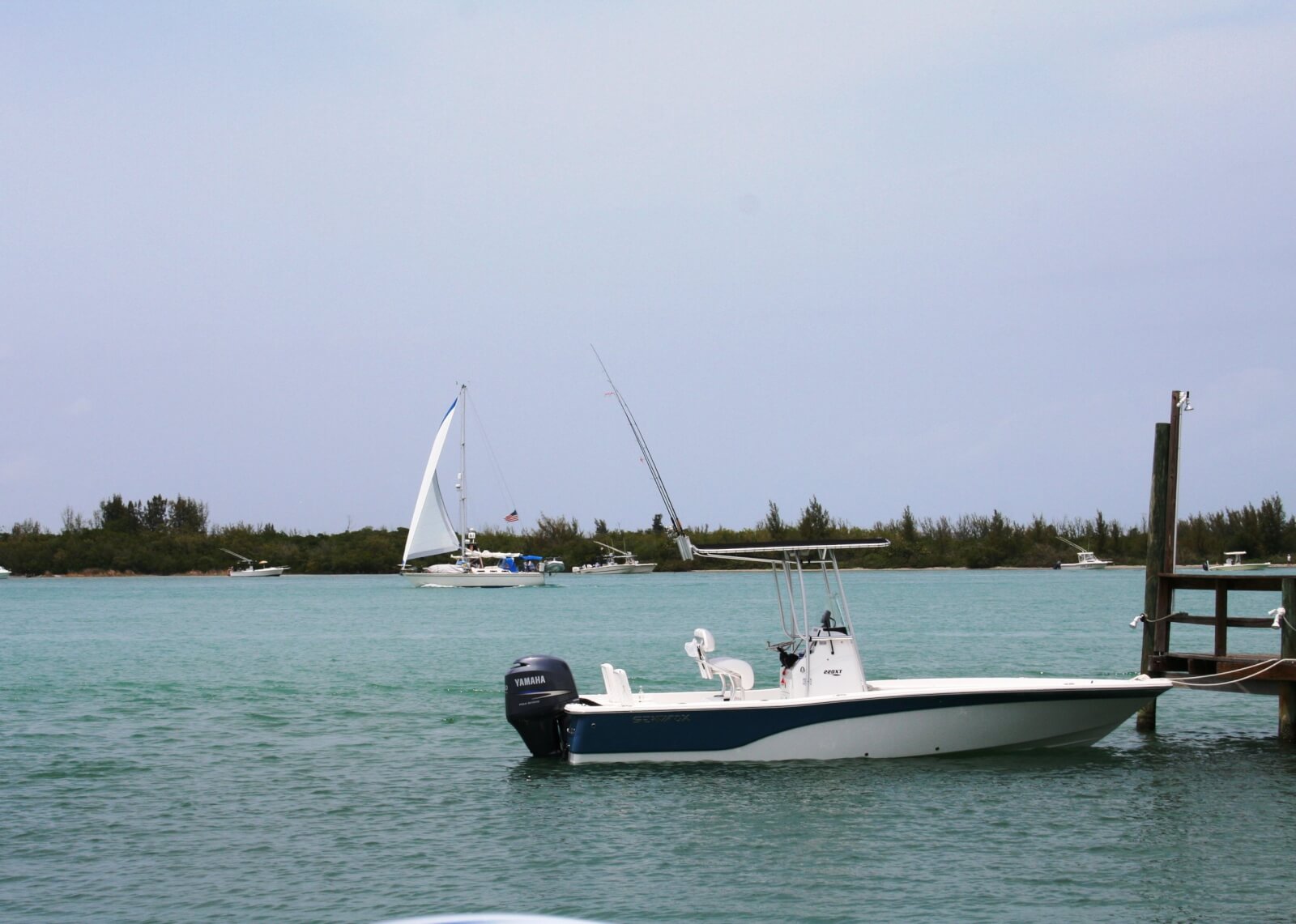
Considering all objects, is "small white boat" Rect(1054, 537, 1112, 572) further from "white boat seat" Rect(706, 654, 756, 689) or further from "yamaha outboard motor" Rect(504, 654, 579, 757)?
"yamaha outboard motor" Rect(504, 654, 579, 757)

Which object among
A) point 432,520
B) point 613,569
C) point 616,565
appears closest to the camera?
point 432,520

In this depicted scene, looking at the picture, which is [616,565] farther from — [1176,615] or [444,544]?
[1176,615]

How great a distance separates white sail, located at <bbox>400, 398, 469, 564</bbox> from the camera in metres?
84.6

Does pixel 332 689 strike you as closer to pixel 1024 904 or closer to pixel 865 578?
pixel 1024 904

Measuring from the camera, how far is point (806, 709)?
54.6 ft

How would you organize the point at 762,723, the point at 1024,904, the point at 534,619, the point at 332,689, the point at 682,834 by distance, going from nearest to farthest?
the point at 1024,904
the point at 682,834
the point at 762,723
the point at 332,689
the point at 534,619

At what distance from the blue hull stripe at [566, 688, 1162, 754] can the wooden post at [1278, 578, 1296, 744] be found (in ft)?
8.88

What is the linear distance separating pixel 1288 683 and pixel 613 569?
10781 centimetres

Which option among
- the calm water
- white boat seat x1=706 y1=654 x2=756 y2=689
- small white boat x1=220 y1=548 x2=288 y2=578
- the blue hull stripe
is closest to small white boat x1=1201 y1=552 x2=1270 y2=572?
the calm water

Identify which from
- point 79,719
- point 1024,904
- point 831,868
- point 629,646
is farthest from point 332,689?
point 1024,904

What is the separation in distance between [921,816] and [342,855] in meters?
5.93

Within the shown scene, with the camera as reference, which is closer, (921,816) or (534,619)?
(921,816)

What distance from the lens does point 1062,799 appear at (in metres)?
15.5

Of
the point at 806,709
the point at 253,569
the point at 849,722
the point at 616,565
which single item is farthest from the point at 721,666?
the point at 253,569
